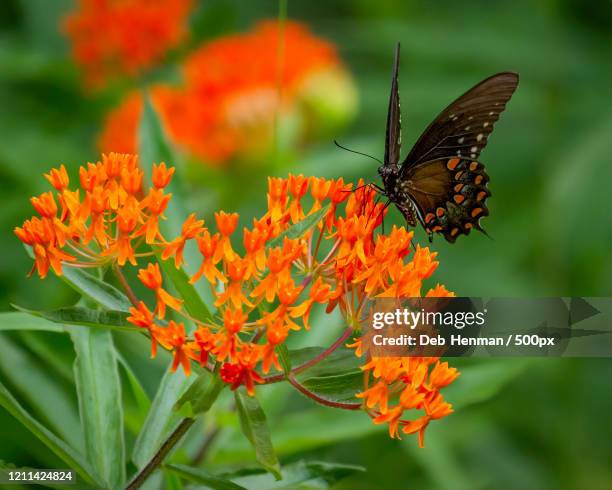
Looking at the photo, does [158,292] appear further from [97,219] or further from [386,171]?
[386,171]

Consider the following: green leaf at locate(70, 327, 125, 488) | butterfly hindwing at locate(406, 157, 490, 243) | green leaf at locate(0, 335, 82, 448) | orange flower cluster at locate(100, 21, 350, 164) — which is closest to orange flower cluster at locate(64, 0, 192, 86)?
orange flower cluster at locate(100, 21, 350, 164)

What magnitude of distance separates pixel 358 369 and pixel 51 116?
2611mm

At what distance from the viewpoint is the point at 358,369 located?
1757mm

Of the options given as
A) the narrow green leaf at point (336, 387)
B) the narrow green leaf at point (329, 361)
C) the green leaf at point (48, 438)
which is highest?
the narrow green leaf at point (329, 361)

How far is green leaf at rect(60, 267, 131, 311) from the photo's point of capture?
5.70 ft

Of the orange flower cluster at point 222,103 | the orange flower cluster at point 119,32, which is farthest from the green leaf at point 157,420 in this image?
the orange flower cluster at point 119,32

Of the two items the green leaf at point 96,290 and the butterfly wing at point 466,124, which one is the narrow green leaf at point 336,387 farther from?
the butterfly wing at point 466,124

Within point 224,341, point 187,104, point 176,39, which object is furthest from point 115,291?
point 176,39

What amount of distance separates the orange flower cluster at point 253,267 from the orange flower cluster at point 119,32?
7.30 ft

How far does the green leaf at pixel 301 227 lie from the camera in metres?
1.74

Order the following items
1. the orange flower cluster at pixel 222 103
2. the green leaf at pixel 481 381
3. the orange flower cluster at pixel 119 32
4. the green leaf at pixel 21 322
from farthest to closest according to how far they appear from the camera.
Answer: the orange flower cluster at pixel 119 32 → the orange flower cluster at pixel 222 103 → the green leaf at pixel 481 381 → the green leaf at pixel 21 322

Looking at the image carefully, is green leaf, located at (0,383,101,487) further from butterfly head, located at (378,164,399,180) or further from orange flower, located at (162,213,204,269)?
butterfly head, located at (378,164,399,180)

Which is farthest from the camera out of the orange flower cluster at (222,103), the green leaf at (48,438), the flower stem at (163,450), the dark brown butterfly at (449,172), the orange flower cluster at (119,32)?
the orange flower cluster at (119,32)

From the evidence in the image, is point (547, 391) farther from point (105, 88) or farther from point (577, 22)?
point (105, 88)
